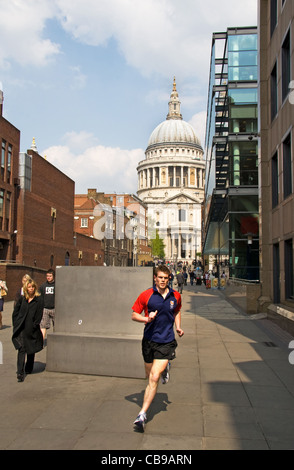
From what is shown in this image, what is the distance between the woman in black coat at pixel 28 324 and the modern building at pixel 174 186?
5318 inches

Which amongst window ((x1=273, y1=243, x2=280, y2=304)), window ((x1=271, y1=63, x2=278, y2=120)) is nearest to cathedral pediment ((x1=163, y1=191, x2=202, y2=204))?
window ((x1=271, y1=63, x2=278, y2=120))

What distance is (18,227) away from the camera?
3325 centimetres

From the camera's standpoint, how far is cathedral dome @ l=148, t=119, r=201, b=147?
610 feet

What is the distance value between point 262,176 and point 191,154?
169 m

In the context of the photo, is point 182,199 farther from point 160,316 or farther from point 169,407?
point 160,316

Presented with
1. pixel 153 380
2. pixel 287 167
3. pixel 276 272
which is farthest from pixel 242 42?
pixel 153 380

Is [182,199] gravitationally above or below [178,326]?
above

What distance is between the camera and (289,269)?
14492 millimetres

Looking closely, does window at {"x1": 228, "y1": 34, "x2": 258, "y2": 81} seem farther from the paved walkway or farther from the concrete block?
the concrete block

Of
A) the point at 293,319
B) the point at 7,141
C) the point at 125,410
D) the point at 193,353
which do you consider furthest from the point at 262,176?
the point at 7,141

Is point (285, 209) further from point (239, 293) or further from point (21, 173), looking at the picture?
point (21, 173)

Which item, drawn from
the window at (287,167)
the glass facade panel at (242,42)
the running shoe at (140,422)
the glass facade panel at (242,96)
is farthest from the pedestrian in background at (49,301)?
the glass facade panel at (242,42)

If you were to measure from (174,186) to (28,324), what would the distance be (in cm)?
17088

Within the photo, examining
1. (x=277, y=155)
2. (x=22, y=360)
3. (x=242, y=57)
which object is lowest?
(x=22, y=360)
